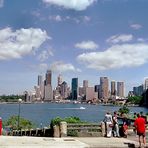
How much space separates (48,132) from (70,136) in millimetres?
4113

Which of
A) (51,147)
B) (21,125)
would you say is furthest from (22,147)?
(21,125)

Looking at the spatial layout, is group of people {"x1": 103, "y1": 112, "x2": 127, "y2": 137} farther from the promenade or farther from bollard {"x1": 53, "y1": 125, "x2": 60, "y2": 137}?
the promenade

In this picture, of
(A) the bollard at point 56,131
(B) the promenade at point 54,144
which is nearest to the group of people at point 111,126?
(A) the bollard at point 56,131

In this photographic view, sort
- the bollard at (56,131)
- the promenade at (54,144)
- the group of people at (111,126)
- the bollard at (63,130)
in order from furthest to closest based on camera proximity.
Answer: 1. the group of people at (111,126)
2. the bollard at (63,130)
3. the bollard at (56,131)
4. the promenade at (54,144)

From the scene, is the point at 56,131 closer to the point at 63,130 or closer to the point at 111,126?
the point at 63,130

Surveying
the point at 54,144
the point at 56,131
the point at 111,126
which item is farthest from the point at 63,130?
the point at 54,144

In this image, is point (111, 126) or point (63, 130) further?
point (111, 126)

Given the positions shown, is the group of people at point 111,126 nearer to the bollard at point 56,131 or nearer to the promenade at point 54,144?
the bollard at point 56,131

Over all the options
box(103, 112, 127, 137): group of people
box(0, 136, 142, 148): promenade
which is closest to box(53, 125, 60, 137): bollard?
box(103, 112, 127, 137): group of people

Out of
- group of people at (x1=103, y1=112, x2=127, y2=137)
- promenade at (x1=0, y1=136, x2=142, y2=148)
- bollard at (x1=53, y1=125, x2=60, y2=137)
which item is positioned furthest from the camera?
Result: group of people at (x1=103, y1=112, x2=127, y2=137)

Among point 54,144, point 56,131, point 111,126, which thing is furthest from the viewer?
point 111,126

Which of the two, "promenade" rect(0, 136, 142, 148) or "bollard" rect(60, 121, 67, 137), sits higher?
"bollard" rect(60, 121, 67, 137)

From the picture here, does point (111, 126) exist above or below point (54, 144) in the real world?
above

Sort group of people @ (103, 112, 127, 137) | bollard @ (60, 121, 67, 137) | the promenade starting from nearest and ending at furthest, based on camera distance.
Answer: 1. the promenade
2. bollard @ (60, 121, 67, 137)
3. group of people @ (103, 112, 127, 137)
